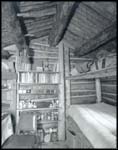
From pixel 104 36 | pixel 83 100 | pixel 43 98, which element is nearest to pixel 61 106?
pixel 43 98

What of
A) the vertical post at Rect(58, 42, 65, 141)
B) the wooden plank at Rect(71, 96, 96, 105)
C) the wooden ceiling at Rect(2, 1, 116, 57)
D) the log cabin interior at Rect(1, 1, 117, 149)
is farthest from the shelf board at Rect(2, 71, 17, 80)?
the wooden plank at Rect(71, 96, 96, 105)

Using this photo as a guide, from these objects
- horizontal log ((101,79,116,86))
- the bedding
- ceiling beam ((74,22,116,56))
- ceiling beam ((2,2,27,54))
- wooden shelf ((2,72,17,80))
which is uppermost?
ceiling beam ((2,2,27,54))

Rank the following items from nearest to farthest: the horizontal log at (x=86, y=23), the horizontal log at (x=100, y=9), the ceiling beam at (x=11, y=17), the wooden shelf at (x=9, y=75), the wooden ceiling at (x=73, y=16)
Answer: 1. the ceiling beam at (x=11, y=17)
2. the wooden ceiling at (x=73, y=16)
3. the horizontal log at (x=100, y=9)
4. the horizontal log at (x=86, y=23)
5. the wooden shelf at (x=9, y=75)

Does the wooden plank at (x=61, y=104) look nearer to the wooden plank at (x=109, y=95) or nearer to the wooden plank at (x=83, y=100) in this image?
the wooden plank at (x=83, y=100)

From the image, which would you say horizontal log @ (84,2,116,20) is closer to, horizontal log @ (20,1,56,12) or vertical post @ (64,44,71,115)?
horizontal log @ (20,1,56,12)

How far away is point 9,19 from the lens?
1824 millimetres

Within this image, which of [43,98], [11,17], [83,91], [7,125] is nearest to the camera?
[11,17]

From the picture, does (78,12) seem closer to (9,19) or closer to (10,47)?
(9,19)

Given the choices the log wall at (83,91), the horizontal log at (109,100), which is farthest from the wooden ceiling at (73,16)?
the horizontal log at (109,100)

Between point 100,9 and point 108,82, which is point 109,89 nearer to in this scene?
point 108,82

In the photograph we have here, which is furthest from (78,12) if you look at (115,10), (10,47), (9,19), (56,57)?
(10,47)

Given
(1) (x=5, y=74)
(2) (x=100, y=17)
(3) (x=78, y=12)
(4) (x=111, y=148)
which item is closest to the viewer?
(4) (x=111, y=148)

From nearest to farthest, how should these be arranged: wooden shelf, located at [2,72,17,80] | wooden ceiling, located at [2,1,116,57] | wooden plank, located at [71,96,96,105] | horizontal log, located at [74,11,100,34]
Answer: wooden ceiling, located at [2,1,116,57]
horizontal log, located at [74,11,100,34]
wooden shelf, located at [2,72,17,80]
wooden plank, located at [71,96,96,105]

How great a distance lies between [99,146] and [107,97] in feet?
8.11
